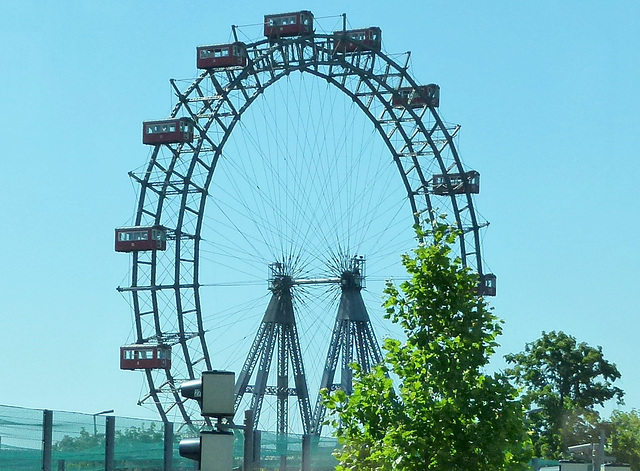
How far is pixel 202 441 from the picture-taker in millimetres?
17484

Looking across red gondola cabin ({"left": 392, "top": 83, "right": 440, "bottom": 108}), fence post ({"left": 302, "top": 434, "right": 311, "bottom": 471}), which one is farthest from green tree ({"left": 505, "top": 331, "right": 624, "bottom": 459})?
fence post ({"left": 302, "top": 434, "right": 311, "bottom": 471})

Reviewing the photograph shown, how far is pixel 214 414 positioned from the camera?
57.6 feet

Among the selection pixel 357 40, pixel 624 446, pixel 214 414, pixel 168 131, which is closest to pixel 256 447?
pixel 214 414

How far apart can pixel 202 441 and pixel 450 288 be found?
9472 mm

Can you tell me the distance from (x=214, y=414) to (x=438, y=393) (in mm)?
8399

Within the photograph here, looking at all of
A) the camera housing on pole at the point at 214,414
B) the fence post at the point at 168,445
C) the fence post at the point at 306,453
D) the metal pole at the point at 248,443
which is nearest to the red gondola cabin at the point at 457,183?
the fence post at the point at 306,453

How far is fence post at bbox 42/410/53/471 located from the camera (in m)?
25.7

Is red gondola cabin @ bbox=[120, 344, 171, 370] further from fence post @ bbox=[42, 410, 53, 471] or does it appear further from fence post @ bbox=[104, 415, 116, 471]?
fence post @ bbox=[42, 410, 53, 471]

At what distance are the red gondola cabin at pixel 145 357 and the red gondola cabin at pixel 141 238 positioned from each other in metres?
4.55

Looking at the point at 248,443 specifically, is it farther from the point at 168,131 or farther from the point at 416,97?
the point at 416,97

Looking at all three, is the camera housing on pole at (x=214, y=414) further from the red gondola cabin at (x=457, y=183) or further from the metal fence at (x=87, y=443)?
the red gondola cabin at (x=457, y=183)

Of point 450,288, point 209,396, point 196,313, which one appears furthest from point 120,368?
point 209,396

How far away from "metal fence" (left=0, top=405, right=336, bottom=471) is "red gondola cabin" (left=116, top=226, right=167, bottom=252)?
111 ft

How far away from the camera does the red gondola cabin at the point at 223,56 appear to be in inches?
2685
